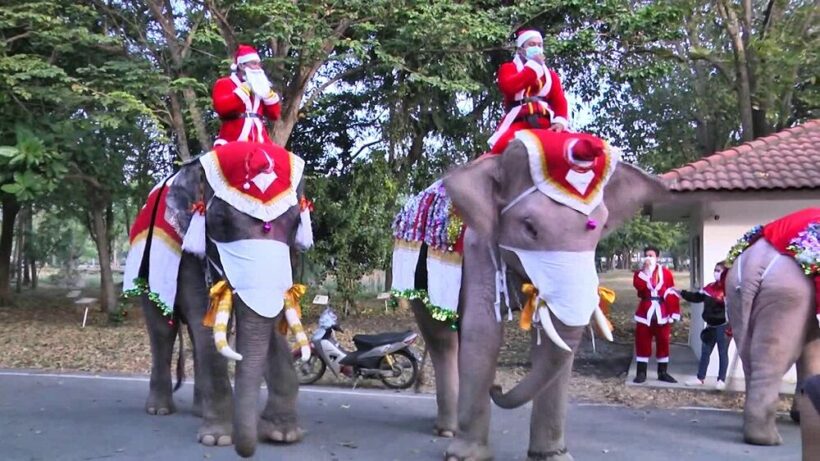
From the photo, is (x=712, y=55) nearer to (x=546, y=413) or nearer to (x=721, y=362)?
(x=721, y=362)

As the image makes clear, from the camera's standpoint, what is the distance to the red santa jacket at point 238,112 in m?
6.98

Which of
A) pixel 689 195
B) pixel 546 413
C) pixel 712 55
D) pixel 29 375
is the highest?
pixel 712 55

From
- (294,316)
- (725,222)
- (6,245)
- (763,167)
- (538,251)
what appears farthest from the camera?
(6,245)

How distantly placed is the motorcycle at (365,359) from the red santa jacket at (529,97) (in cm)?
417

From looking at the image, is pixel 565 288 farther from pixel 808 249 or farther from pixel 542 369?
pixel 808 249

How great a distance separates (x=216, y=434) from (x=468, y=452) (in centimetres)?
206

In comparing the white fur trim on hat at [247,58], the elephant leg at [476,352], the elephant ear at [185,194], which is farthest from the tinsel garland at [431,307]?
the white fur trim on hat at [247,58]

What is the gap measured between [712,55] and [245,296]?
14.1 meters

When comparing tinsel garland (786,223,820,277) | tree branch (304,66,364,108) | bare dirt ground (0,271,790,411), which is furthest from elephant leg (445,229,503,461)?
tree branch (304,66,364,108)

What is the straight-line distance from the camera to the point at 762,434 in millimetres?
6945

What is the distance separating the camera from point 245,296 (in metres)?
5.55

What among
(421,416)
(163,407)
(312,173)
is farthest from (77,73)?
(421,416)

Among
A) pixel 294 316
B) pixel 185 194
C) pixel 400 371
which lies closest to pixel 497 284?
pixel 294 316

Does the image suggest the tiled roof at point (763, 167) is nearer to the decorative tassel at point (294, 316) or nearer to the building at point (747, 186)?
the building at point (747, 186)
